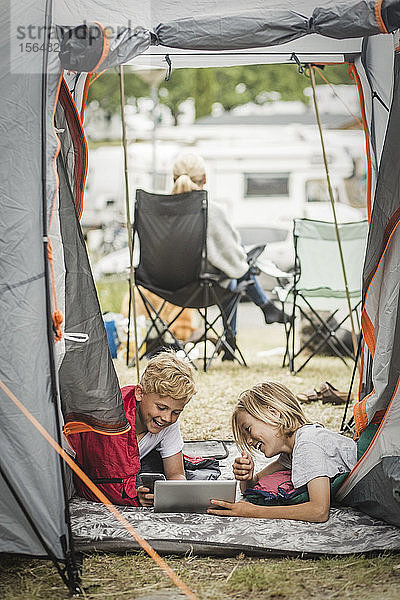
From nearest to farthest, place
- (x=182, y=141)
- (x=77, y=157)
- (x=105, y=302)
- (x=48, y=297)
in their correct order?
(x=48, y=297) → (x=77, y=157) → (x=105, y=302) → (x=182, y=141)

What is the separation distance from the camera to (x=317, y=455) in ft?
8.93

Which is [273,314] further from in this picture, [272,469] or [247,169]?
[247,169]

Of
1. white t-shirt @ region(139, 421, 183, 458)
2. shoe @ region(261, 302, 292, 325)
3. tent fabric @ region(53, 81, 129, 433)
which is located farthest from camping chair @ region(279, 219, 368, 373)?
tent fabric @ region(53, 81, 129, 433)

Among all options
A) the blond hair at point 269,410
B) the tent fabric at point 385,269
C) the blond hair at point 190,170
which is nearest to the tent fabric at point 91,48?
the tent fabric at point 385,269

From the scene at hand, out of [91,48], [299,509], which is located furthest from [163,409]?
[91,48]

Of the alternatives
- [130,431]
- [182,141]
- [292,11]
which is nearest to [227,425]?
[130,431]

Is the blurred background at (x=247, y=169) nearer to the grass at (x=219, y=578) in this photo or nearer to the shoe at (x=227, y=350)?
the shoe at (x=227, y=350)

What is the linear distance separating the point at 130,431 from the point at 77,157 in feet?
3.55

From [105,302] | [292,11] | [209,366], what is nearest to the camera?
[292,11]

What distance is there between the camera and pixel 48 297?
91.2 inches

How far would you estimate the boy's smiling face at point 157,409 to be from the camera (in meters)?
2.81

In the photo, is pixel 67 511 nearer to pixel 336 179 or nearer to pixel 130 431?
pixel 130 431

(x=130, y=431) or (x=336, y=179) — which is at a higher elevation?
(x=336, y=179)

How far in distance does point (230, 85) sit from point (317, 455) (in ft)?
49.5
